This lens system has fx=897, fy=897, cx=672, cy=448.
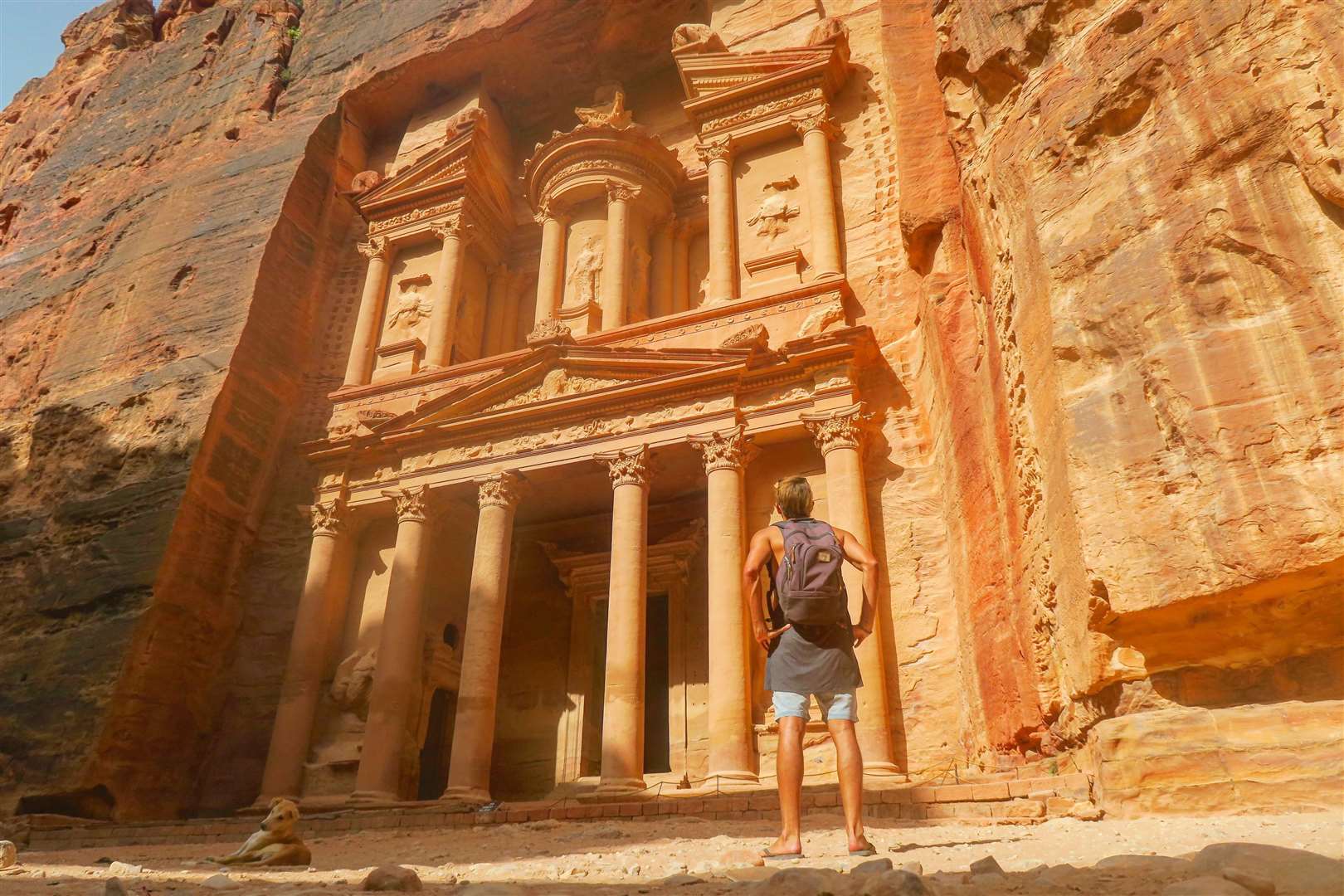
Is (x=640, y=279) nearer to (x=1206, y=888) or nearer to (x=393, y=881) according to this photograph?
(x=393, y=881)

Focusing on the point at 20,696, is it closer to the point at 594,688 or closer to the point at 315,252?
the point at 594,688

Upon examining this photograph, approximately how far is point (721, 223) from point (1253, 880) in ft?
47.2

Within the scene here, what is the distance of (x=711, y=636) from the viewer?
11781 millimetres

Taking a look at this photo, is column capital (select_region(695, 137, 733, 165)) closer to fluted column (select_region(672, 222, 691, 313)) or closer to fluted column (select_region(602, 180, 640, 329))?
fluted column (select_region(602, 180, 640, 329))

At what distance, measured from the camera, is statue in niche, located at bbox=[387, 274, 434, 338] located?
726 inches

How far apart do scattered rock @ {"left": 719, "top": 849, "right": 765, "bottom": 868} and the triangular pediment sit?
9.39 meters

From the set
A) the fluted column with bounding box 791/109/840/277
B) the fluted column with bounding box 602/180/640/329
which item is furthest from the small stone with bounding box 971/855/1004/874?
the fluted column with bounding box 602/180/640/329

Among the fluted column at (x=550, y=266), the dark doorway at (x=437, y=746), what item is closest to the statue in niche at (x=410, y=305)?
the fluted column at (x=550, y=266)

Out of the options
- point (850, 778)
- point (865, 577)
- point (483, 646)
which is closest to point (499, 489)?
point (483, 646)

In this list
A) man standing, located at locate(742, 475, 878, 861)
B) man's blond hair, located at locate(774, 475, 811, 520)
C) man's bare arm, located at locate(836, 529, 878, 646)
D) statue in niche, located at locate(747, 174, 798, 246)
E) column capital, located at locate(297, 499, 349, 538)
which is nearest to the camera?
man standing, located at locate(742, 475, 878, 861)

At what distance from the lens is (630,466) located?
13.3m

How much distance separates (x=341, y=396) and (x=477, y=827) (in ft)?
33.4

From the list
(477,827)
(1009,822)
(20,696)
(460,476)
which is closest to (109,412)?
(20,696)

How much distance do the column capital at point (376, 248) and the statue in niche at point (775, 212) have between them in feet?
26.5
